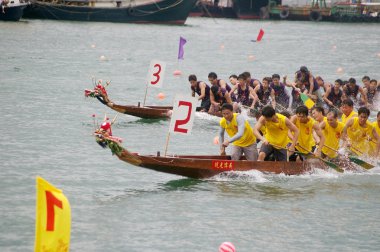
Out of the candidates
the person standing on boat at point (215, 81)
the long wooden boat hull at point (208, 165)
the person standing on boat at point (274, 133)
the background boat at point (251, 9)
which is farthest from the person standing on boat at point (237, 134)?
the background boat at point (251, 9)

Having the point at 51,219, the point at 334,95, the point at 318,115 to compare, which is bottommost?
the point at 334,95

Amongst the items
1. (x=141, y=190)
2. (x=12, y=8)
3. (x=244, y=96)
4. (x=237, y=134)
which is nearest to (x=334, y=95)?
(x=244, y=96)

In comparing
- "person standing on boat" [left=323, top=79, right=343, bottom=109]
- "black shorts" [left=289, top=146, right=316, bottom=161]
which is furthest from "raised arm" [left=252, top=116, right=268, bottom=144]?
"person standing on boat" [left=323, top=79, right=343, bottom=109]

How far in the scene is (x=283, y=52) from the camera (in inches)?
2623

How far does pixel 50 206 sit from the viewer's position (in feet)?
29.9

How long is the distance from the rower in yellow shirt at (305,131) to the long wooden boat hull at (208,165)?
28 centimetres

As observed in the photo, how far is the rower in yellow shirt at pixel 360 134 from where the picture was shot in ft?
64.6

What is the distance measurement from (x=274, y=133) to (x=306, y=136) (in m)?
0.84

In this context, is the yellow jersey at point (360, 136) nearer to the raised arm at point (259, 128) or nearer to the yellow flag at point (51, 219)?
the raised arm at point (259, 128)

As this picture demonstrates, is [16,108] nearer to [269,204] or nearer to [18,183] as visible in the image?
[18,183]

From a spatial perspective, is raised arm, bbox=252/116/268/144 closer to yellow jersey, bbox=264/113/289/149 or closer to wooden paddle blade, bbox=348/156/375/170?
yellow jersey, bbox=264/113/289/149

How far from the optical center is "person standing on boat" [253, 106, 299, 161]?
1819cm

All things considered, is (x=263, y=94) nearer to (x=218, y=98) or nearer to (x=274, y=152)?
(x=218, y=98)

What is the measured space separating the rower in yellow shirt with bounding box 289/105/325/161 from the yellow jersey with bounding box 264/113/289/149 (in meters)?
0.41
